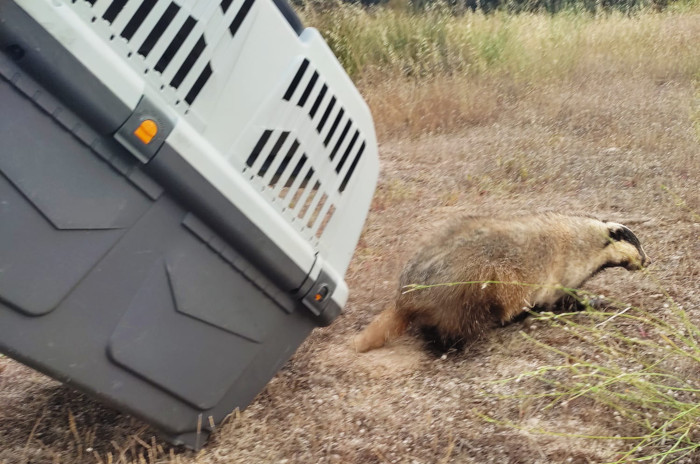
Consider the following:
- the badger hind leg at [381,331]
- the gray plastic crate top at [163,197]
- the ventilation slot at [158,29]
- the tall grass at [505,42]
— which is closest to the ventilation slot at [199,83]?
the gray plastic crate top at [163,197]

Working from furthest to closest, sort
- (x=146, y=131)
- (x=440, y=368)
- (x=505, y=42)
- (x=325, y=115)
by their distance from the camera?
(x=505, y=42) < (x=440, y=368) < (x=325, y=115) < (x=146, y=131)

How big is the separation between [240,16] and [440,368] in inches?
51.0

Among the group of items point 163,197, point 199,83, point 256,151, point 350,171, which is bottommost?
point 350,171

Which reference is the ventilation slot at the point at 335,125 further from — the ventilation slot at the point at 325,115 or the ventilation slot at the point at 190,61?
the ventilation slot at the point at 190,61

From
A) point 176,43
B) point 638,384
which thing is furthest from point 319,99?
point 638,384

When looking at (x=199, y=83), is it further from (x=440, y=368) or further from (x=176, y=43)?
(x=440, y=368)

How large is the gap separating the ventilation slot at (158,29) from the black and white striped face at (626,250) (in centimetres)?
174

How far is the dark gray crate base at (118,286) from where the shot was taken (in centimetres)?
135

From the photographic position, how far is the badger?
7.30ft

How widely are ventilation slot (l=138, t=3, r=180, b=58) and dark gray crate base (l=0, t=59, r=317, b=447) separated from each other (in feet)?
0.80

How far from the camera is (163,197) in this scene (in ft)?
4.99

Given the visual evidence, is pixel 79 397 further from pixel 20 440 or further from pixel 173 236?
pixel 173 236

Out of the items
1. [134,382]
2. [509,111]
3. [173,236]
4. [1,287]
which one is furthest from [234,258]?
[509,111]

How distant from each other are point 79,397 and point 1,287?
39.6 inches
